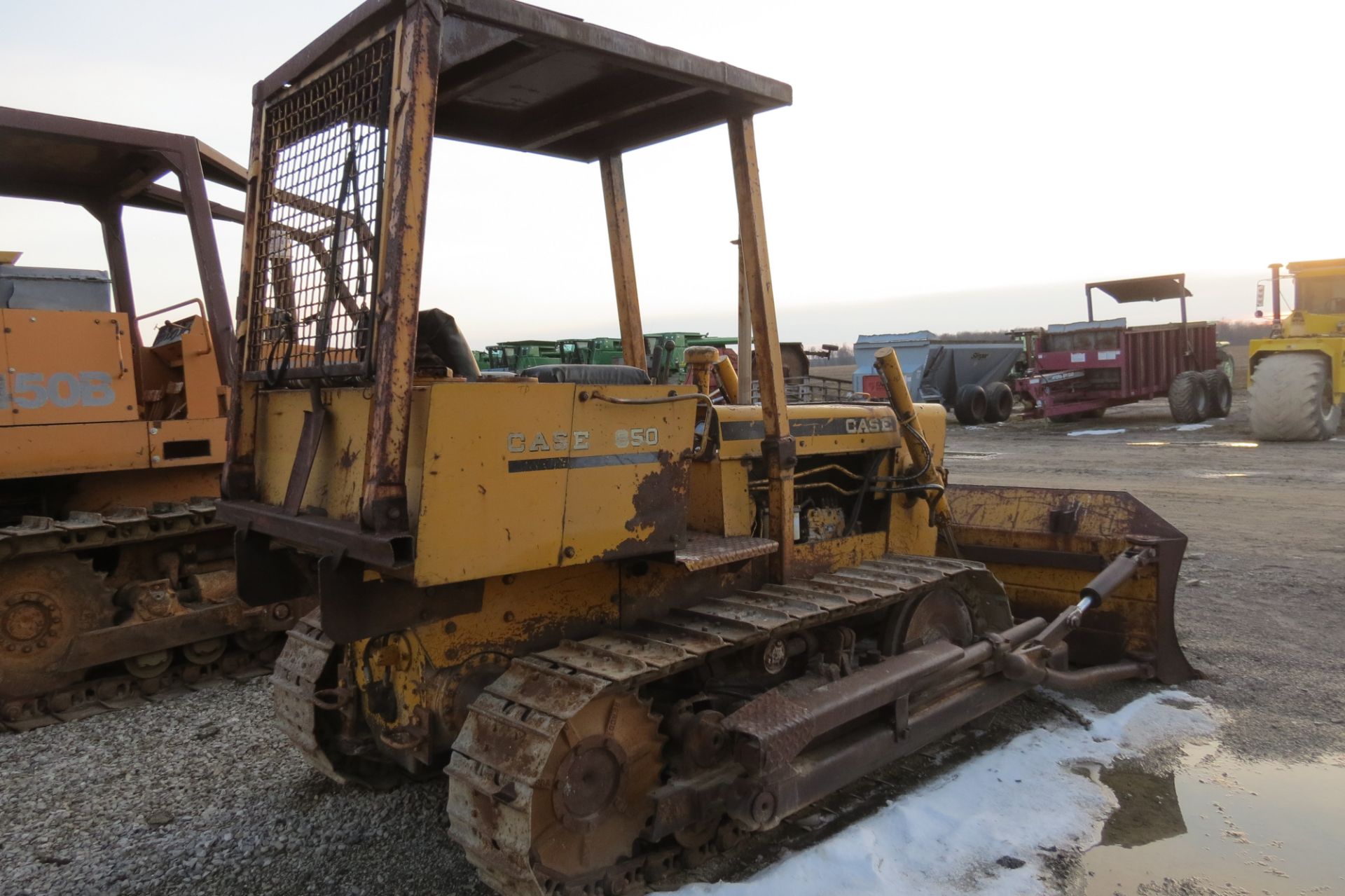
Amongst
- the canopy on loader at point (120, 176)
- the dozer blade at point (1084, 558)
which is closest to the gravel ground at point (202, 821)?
the canopy on loader at point (120, 176)

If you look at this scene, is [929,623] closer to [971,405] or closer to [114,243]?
[114,243]

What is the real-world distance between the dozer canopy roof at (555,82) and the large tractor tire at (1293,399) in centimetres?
1526

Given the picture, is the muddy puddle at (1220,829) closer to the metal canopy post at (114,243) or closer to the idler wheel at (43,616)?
the idler wheel at (43,616)

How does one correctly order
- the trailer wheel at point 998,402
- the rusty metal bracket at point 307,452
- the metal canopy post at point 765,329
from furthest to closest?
the trailer wheel at point 998,402
the metal canopy post at point 765,329
the rusty metal bracket at point 307,452

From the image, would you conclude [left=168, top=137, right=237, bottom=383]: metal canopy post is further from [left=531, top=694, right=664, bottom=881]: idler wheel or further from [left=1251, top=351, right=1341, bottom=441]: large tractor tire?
[left=1251, top=351, right=1341, bottom=441]: large tractor tire

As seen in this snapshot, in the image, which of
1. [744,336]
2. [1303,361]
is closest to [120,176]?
[744,336]

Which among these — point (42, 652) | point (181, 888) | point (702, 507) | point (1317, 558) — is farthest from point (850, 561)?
point (1317, 558)

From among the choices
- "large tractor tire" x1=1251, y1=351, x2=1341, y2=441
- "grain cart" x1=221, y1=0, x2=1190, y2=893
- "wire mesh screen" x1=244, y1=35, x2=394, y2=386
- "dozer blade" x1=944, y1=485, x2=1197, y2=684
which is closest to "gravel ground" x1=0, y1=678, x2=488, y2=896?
"grain cart" x1=221, y1=0, x2=1190, y2=893

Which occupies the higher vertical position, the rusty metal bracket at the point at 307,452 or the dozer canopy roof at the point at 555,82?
the dozer canopy roof at the point at 555,82

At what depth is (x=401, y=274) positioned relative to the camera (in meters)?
2.76

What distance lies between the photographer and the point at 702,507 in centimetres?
408

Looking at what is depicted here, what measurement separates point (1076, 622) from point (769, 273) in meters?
2.38

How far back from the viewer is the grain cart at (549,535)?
2867 mm

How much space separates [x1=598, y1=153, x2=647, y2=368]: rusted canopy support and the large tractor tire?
588 inches
